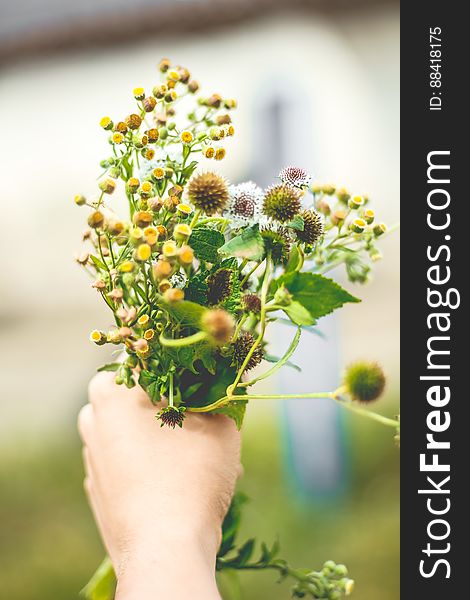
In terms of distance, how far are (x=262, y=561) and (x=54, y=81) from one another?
153cm

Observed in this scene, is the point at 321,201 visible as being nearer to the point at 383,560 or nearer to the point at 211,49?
the point at 383,560

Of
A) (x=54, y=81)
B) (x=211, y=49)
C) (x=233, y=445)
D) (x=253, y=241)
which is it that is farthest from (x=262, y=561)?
(x=54, y=81)

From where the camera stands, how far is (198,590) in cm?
41

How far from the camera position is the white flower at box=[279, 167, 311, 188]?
0.44 metres

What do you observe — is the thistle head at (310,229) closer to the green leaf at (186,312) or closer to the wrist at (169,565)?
the green leaf at (186,312)

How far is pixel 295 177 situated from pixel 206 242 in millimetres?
74

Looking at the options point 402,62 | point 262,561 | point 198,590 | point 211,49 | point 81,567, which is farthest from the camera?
point 211,49

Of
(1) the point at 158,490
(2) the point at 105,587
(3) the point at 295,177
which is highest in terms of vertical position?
(3) the point at 295,177

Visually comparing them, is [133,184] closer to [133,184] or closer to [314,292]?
[133,184]

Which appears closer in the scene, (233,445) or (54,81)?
(233,445)

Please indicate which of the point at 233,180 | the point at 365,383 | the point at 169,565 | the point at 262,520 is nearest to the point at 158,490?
the point at 169,565

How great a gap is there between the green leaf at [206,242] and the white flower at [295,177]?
57 mm

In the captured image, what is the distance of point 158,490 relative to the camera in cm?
46

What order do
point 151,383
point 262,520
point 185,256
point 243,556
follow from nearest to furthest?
point 185,256, point 151,383, point 243,556, point 262,520
